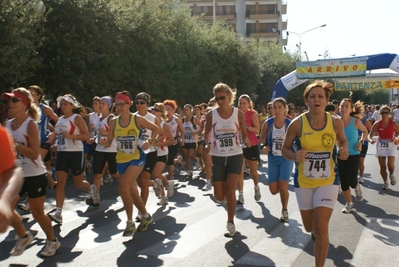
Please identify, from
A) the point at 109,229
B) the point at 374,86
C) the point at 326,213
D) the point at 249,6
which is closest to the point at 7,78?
the point at 109,229

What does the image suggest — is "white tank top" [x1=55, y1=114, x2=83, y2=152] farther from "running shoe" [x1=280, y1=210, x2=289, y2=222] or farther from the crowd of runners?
"running shoe" [x1=280, y1=210, x2=289, y2=222]

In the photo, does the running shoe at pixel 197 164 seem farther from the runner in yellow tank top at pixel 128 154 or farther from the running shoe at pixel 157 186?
the runner in yellow tank top at pixel 128 154

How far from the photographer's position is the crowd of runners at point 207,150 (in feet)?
17.5

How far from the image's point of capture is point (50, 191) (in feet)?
39.7

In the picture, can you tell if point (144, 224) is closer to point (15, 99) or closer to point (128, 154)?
point (128, 154)

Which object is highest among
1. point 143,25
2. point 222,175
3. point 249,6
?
point 249,6

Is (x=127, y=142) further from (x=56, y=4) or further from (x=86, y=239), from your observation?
(x=56, y=4)

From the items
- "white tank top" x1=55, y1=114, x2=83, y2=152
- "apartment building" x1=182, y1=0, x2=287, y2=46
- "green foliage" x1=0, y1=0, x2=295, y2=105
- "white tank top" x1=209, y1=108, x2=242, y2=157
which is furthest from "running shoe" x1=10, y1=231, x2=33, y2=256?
"apartment building" x1=182, y1=0, x2=287, y2=46

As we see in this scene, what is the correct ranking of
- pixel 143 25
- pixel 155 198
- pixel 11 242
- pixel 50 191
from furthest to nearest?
pixel 143 25, pixel 50 191, pixel 155 198, pixel 11 242

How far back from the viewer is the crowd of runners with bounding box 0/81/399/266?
5.32 metres

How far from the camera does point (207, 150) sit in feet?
26.8

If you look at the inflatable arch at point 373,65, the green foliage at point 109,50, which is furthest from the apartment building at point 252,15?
the inflatable arch at point 373,65

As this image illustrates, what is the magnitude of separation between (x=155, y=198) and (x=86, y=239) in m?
3.63

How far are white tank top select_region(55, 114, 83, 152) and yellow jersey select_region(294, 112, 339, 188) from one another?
4183 millimetres
